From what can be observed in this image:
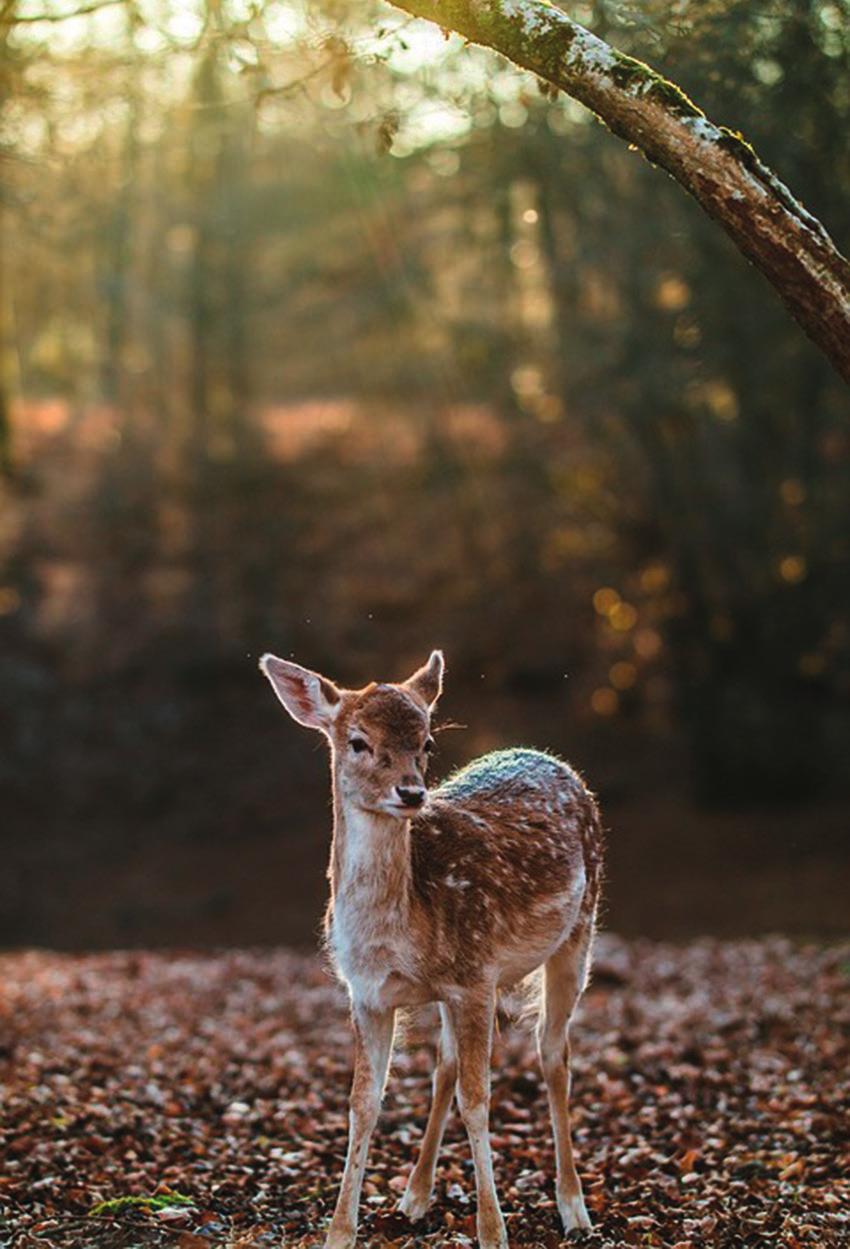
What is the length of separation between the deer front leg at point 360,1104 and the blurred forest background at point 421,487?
607cm

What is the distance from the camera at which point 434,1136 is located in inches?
252

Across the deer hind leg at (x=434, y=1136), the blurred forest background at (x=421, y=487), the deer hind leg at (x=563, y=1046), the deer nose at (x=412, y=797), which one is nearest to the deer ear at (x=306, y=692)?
the deer nose at (x=412, y=797)

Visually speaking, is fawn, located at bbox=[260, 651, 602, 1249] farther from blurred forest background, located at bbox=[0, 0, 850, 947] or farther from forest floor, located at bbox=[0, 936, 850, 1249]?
blurred forest background, located at bbox=[0, 0, 850, 947]

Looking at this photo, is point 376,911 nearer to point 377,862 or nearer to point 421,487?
point 377,862

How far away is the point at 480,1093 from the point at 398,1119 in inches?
111

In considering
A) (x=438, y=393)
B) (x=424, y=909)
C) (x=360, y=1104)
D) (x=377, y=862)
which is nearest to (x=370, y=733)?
(x=377, y=862)

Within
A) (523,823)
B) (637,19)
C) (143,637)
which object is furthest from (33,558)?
(523,823)

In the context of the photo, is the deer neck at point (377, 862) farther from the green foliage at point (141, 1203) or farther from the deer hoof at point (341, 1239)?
the green foliage at point (141, 1203)

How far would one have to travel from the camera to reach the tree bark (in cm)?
556

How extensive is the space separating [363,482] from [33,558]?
623 cm

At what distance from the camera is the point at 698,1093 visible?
28.3 feet

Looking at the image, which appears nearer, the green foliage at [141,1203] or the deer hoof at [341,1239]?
the deer hoof at [341,1239]

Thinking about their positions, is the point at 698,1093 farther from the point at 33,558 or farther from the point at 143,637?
the point at 33,558

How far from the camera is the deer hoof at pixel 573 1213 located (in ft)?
20.5
